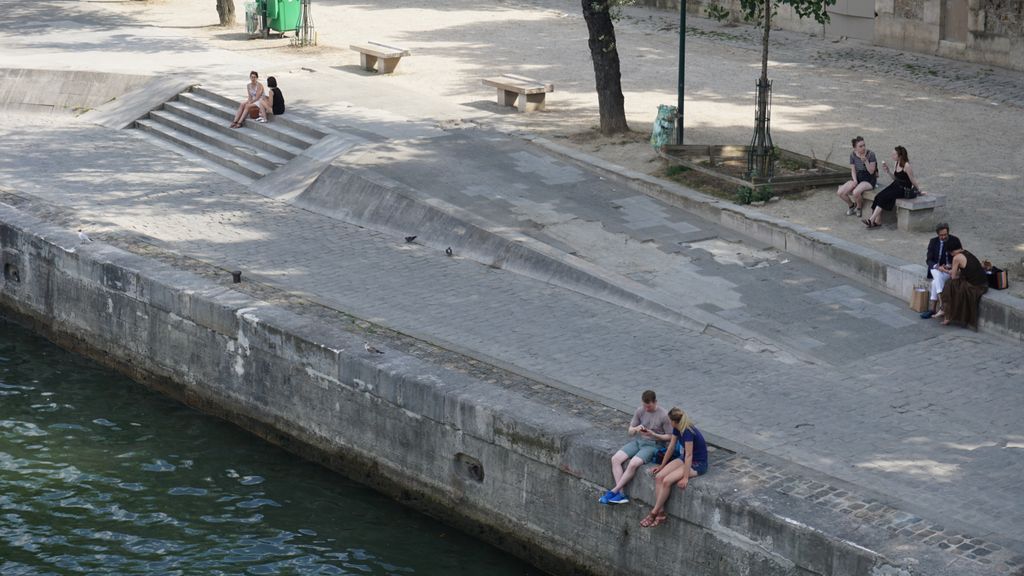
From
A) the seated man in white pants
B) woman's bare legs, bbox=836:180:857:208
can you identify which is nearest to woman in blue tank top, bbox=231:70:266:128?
woman's bare legs, bbox=836:180:857:208

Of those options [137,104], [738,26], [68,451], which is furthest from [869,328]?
[738,26]

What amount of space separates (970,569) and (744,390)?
432 cm

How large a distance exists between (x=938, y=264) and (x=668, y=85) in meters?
11.1

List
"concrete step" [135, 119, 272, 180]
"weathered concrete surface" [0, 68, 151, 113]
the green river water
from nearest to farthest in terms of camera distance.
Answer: the green river water, "concrete step" [135, 119, 272, 180], "weathered concrete surface" [0, 68, 151, 113]

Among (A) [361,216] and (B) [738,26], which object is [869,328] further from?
(B) [738,26]

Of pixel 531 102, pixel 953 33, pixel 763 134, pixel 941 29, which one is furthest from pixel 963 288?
pixel 941 29

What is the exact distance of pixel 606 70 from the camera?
23047 mm

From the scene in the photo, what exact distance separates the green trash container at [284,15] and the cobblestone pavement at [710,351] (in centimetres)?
989

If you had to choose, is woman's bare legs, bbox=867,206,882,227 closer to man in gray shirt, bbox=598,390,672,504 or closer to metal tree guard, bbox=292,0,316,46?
man in gray shirt, bbox=598,390,672,504

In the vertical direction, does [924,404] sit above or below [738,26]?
below

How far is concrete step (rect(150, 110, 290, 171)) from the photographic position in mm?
23716

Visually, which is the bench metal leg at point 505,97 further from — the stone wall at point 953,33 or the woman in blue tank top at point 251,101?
the stone wall at point 953,33

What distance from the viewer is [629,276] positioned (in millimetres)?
18125

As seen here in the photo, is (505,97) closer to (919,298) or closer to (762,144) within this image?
(762,144)
